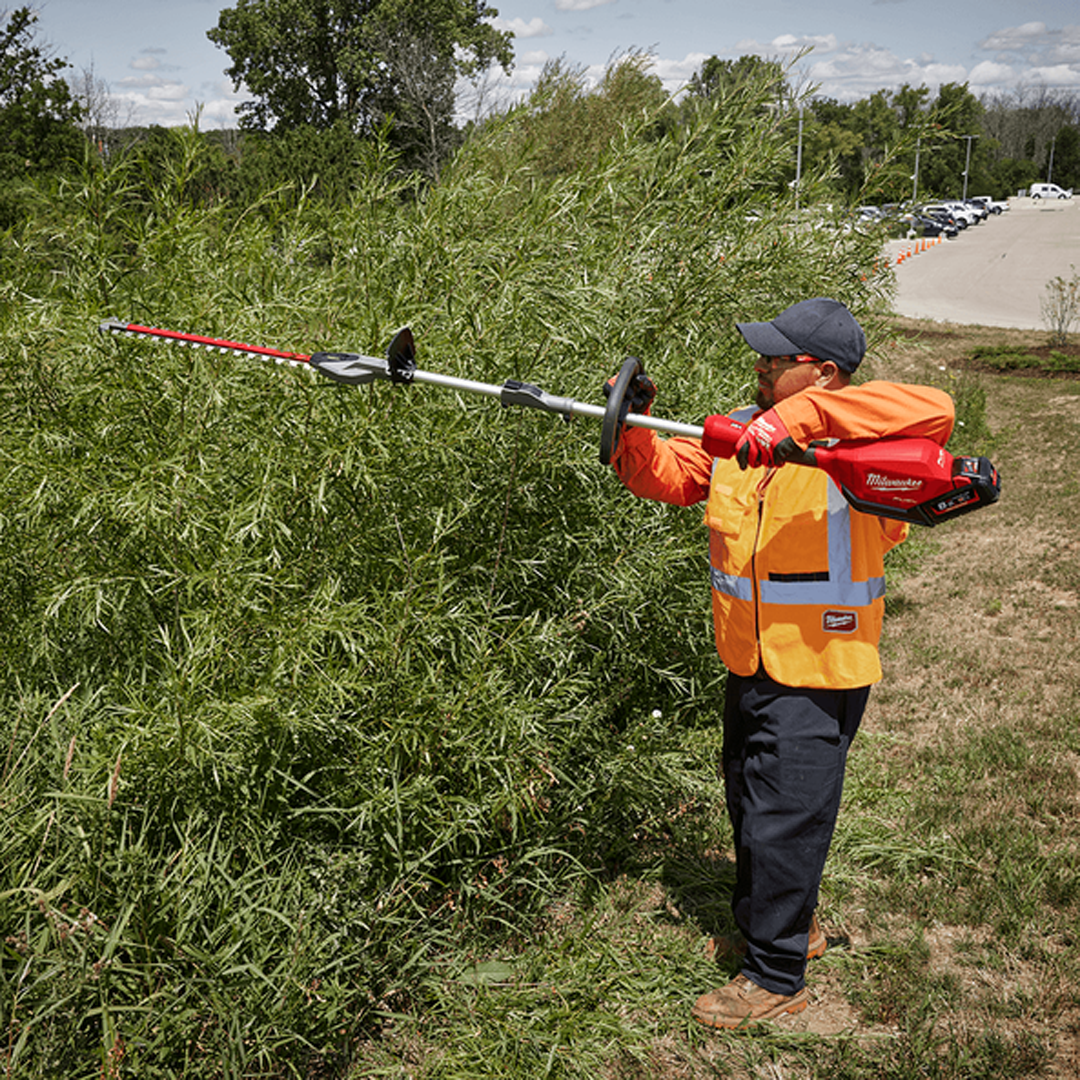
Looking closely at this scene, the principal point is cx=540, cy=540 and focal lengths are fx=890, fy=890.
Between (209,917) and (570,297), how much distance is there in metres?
2.03

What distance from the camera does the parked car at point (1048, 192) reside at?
61388mm

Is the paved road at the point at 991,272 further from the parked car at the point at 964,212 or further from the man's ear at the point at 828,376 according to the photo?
the man's ear at the point at 828,376

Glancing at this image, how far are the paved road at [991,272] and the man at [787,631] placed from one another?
331 inches

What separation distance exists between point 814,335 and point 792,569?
62cm

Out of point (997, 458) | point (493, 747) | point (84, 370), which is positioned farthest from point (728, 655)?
point (997, 458)

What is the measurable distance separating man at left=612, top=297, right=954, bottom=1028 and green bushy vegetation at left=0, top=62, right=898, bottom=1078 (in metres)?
0.50

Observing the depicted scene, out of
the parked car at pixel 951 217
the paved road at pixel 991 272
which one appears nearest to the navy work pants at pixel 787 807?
the paved road at pixel 991 272

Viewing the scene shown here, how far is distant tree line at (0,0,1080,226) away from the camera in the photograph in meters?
3.67

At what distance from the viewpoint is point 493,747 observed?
240 centimetres

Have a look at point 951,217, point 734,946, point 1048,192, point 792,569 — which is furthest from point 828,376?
point 1048,192

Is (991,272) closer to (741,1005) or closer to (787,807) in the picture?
(787,807)

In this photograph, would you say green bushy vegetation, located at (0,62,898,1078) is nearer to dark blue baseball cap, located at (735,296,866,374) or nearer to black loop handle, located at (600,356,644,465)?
black loop handle, located at (600,356,644,465)

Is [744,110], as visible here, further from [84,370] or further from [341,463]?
[84,370]

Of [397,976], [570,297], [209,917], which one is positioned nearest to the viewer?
[209,917]
